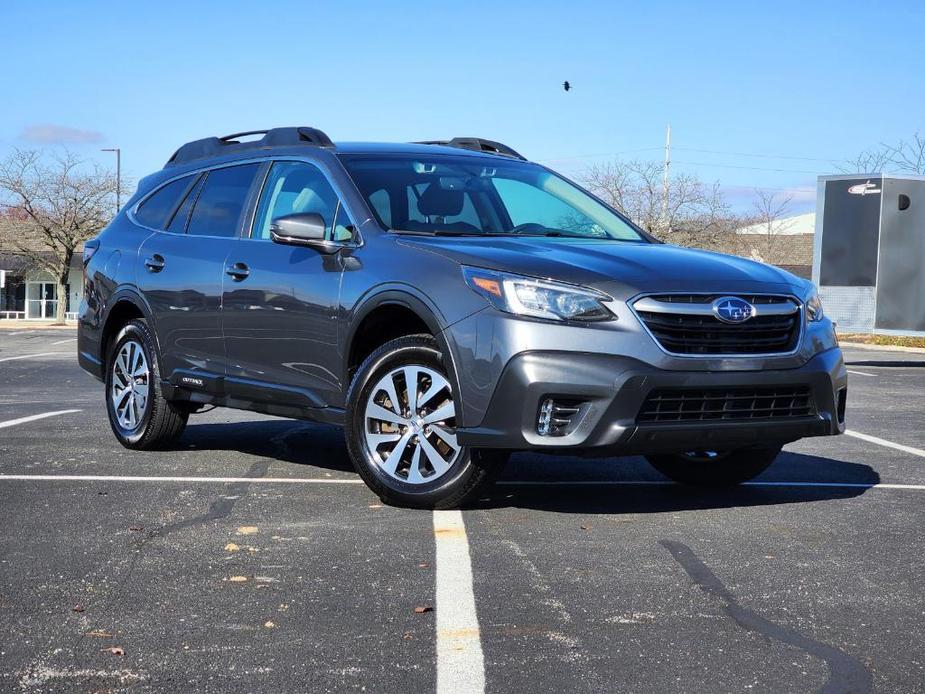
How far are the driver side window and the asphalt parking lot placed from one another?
1.43 metres

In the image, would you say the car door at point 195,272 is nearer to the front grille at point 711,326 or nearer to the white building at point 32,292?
the front grille at point 711,326

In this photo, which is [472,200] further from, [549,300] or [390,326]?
[549,300]

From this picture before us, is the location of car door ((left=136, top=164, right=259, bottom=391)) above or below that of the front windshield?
below

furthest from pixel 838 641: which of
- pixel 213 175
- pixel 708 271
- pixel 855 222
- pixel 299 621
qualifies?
pixel 855 222

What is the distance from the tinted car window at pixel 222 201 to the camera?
24.8ft

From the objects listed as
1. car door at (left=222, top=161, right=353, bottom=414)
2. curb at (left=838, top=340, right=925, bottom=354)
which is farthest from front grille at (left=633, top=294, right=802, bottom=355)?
curb at (left=838, top=340, right=925, bottom=354)

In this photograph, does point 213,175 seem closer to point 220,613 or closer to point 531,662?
point 220,613

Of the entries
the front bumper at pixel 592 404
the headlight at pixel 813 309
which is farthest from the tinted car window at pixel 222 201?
the headlight at pixel 813 309

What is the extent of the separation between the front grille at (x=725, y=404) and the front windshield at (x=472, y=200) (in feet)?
4.72

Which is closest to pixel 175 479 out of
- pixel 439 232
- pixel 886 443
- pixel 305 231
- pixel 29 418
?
pixel 305 231

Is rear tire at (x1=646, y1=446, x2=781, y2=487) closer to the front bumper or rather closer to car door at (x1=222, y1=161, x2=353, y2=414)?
the front bumper

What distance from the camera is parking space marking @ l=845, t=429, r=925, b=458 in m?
8.80

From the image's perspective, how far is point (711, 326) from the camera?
5.73 metres

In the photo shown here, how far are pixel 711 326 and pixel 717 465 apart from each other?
61.0 inches
